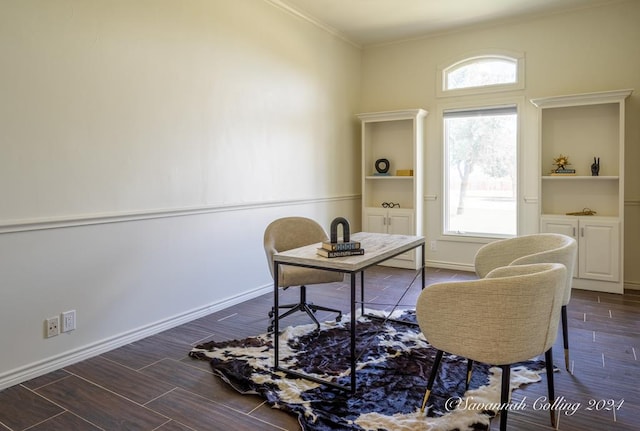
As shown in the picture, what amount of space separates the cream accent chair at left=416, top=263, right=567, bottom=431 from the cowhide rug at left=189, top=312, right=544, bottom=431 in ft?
1.56

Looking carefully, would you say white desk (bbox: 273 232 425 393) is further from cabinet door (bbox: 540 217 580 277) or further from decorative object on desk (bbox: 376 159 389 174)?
decorative object on desk (bbox: 376 159 389 174)

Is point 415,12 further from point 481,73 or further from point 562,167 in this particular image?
point 562,167

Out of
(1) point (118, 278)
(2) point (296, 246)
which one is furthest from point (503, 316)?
(1) point (118, 278)

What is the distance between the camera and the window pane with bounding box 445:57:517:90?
17.5 feet

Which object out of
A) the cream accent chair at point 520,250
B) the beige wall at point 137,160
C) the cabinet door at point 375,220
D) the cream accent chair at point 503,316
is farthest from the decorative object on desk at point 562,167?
the cream accent chair at point 503,316

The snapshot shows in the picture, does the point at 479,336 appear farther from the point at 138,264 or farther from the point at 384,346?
the point at 138,264

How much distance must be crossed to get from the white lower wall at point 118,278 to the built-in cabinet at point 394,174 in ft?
6.35

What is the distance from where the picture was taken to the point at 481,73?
5.50 metres

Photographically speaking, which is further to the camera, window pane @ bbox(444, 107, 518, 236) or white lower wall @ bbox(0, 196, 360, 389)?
window pane @ bbox(444, 107, 518, 236)

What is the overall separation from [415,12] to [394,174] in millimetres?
2023

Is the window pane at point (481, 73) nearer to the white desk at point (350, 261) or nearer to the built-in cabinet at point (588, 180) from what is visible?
the built-in cabinet at point (588, 180)

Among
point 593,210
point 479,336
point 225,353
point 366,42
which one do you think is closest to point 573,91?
point 593,210

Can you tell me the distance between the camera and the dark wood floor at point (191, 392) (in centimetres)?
220

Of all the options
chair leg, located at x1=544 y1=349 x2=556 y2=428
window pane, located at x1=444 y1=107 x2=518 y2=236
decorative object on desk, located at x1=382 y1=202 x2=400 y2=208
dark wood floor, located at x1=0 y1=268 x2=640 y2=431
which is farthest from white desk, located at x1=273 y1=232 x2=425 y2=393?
decorative object on desk, located at x1=382 y1=202 x2=400 y2=208
